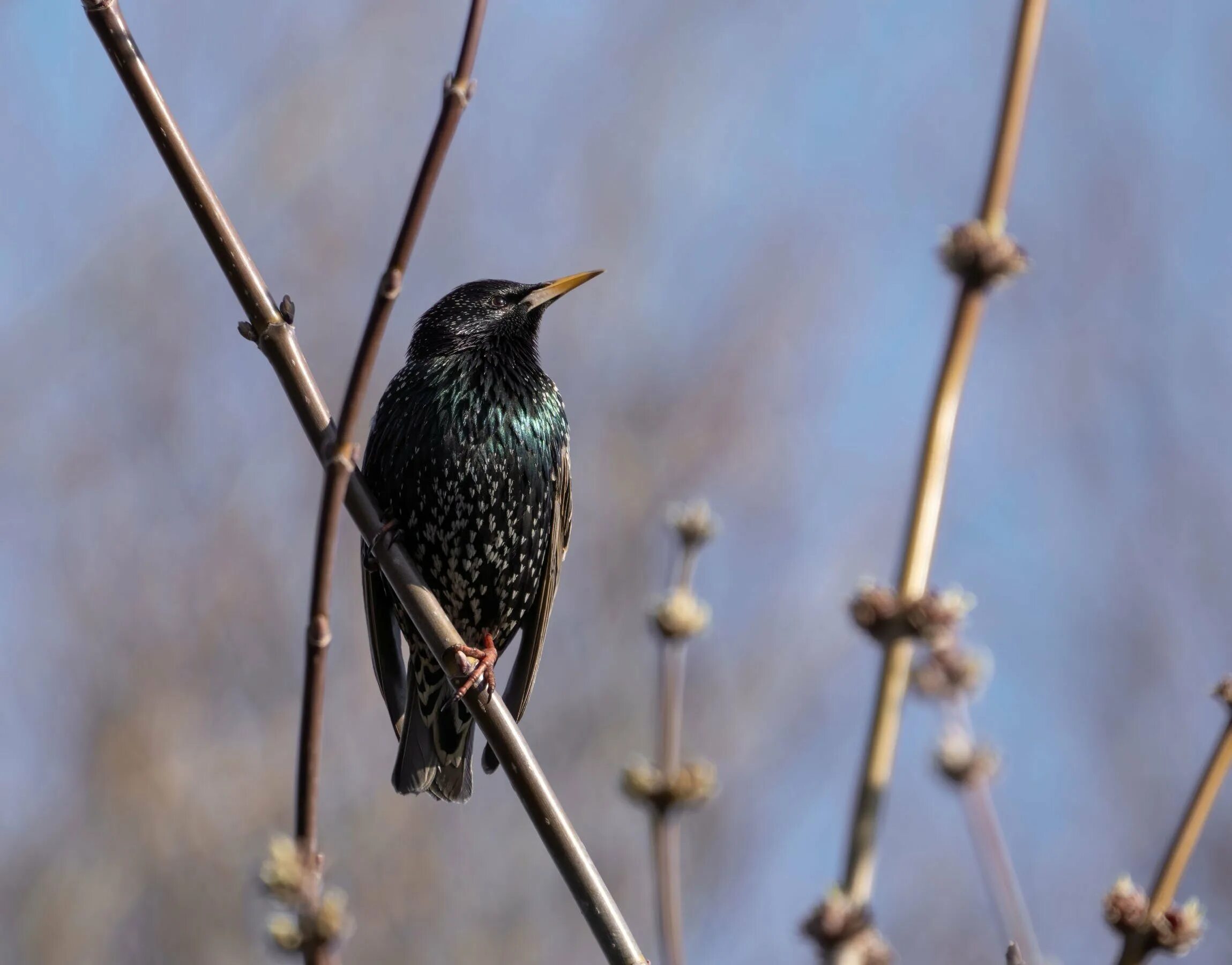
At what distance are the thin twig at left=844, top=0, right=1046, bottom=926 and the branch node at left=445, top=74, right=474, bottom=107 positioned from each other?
2.44 ft

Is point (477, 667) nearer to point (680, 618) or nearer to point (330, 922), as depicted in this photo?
point (680, 618)

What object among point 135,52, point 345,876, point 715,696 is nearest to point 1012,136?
point 135,52

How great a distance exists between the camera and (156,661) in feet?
24.8

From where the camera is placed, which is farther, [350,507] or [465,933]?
[465,933]

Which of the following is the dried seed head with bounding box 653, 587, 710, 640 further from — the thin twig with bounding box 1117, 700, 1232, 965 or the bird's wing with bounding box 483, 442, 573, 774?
the bird's wing with bounding box 483, 442, 573, 774

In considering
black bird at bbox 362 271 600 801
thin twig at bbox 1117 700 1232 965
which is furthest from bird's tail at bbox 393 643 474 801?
thin twig at bbox 1117 700 1232 965

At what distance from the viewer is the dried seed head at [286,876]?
1463mm

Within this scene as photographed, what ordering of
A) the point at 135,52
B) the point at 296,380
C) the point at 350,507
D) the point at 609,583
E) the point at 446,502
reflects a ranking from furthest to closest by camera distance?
1. the point at 609,583
2. the point at 446,502
3. the point at 350,507
4. the point at 296,380
5. the point at 135,52

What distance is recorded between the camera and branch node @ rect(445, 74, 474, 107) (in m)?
1.80

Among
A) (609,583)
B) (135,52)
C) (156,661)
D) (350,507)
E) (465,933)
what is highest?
(135,52)

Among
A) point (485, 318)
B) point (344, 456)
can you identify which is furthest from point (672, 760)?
point (485, 318)

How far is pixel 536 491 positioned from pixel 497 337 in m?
0.47

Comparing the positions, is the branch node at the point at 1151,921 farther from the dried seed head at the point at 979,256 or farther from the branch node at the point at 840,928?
the dried seed head at the point at 979,256

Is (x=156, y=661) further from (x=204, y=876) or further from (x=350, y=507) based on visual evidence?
(x=350, y=507)
